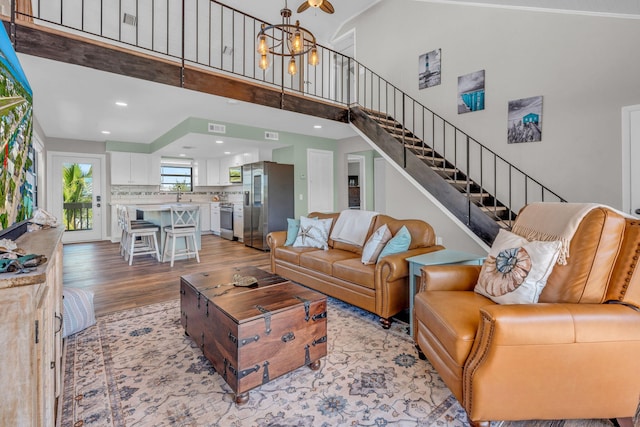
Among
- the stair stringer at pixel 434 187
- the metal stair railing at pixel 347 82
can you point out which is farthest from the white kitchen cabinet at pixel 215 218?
the stair stringer at pixel 434 187

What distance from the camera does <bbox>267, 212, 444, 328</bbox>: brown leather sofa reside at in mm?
2582

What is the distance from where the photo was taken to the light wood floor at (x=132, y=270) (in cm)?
343

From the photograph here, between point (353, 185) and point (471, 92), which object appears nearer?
point (471, 92)

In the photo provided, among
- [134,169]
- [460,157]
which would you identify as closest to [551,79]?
[460,157]

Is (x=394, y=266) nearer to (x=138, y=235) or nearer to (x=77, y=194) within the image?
(x=138, y=235)

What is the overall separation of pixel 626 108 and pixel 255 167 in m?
5.58

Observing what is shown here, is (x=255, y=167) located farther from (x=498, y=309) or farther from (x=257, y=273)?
(x=498, y=309)

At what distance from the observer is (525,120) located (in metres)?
4.09

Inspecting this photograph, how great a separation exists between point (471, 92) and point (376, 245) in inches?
128

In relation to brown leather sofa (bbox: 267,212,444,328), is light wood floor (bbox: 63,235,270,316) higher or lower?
lower

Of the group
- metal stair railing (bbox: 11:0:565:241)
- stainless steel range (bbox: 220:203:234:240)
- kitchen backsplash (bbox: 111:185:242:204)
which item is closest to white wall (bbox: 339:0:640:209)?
metal stair railing (bbox: 11:0:565:241)

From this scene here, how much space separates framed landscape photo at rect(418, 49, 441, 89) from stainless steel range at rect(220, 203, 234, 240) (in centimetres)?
501

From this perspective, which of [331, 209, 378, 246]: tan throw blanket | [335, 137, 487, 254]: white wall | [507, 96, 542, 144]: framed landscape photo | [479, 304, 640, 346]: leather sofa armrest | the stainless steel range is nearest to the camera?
[479, 304, 640, 346]: leather sofa armrest

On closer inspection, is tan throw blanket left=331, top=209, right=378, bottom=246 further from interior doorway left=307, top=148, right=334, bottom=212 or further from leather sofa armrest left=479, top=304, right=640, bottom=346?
interior doorway left=307, top=148, right=334, bottom=212
